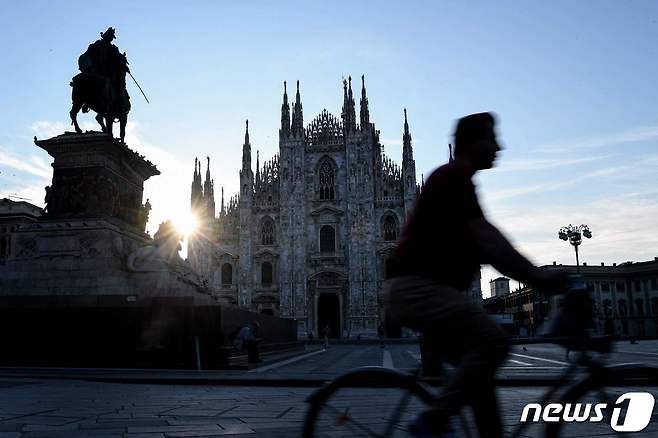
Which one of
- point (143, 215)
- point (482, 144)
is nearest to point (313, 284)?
point (143, 215)

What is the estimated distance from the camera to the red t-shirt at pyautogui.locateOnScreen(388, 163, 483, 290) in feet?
7.38

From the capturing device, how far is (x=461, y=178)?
226cm

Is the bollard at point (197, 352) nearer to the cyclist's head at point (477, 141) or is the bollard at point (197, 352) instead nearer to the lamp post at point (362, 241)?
the cyclist's head at point (477, 141)

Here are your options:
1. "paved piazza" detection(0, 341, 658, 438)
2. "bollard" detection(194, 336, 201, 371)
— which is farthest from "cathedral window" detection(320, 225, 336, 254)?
"paved piazza" detection(0, 341, 658, 438)

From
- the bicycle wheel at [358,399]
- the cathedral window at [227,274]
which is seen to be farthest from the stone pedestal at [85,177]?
the cathedral window at [227,274]

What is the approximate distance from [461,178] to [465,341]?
2.10 ft

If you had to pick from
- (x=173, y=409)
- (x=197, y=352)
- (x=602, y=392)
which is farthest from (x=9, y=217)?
(x=602, y=392)

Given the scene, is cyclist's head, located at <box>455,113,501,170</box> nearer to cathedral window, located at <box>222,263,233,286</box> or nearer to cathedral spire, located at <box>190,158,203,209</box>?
cathedral window, located at <box>222,263,233,286</box>

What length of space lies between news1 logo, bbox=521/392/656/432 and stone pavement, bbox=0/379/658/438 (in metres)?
0.45

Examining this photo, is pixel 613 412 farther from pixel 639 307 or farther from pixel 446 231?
pixel 639 307

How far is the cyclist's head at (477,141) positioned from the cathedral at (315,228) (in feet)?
131

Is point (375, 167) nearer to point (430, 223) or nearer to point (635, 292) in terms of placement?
point (635, 292)

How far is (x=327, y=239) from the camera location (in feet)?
146

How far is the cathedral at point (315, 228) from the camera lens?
42.9m
